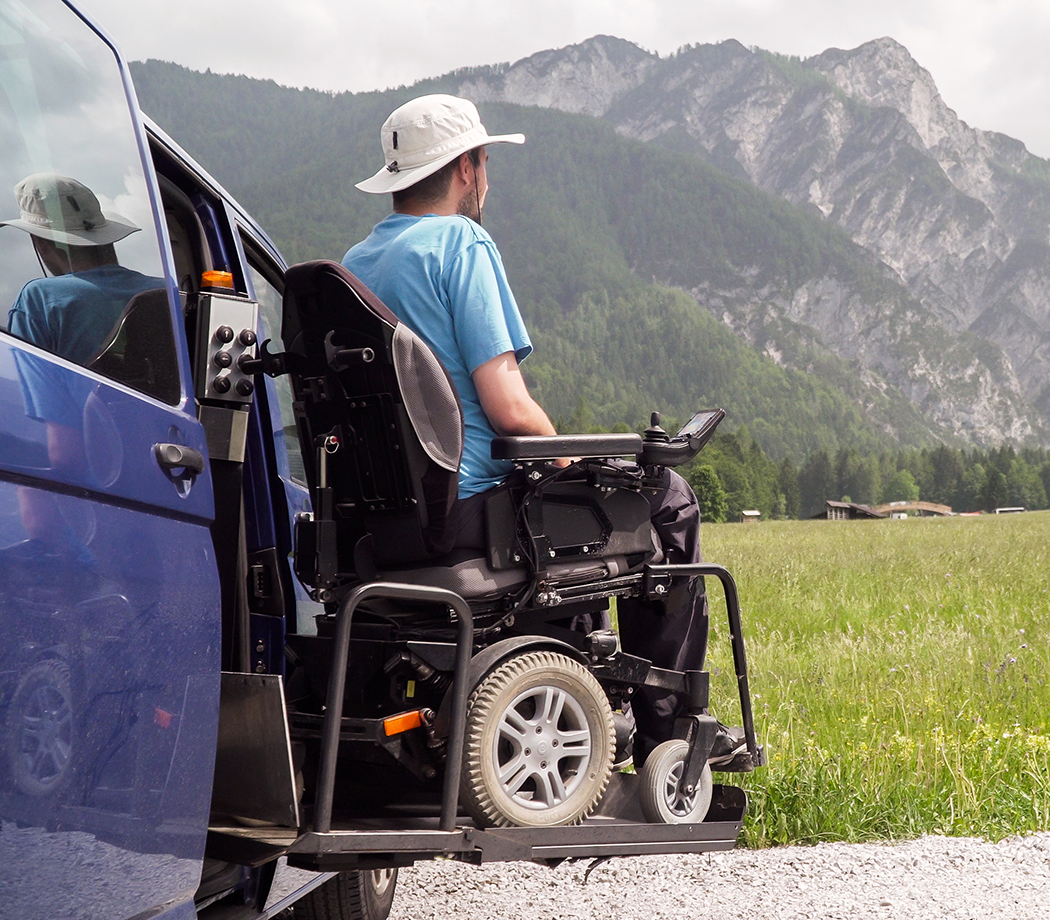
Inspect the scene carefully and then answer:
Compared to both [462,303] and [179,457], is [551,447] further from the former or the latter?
[179,457]

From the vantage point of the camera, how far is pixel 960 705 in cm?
621

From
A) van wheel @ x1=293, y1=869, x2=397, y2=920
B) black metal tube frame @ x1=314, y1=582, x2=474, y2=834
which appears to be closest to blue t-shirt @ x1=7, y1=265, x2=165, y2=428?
black metal tube frame @ x1=314, y1=582, x2=474, y2=834

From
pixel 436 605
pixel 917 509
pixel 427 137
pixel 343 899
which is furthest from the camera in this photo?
pixel 917 509

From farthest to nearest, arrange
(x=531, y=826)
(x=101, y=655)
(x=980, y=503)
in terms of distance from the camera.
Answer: (x=980, y=503) → (x=531, y=826) → (x=101, y=655)

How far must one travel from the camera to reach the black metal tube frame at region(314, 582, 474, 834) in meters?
2.35

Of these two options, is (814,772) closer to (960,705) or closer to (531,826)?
(960,705)

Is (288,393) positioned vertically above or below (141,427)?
above

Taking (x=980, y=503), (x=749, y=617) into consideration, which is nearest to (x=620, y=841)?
(x=749, y=617)

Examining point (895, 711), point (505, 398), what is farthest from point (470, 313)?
point (895, 711)

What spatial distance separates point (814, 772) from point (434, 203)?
2851 millimetres

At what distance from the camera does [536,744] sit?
8.75 feet

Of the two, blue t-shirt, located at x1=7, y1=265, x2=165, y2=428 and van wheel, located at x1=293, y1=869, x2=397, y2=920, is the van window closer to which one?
blue t-shirt, located at x1=7, y1=265, x2=165, y2=428

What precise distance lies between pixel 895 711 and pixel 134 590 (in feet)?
16.5

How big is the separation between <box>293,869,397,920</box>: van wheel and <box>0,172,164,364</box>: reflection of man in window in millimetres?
1923
